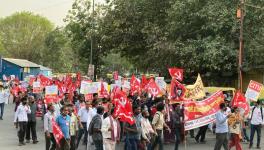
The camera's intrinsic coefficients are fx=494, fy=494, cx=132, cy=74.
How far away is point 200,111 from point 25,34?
67551mm

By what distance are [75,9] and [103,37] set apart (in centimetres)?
615

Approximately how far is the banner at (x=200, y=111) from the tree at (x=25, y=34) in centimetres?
6595

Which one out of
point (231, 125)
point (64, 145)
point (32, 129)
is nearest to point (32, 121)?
point (32, 129)

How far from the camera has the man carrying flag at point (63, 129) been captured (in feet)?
40.6

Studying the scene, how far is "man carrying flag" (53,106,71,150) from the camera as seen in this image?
12375mm

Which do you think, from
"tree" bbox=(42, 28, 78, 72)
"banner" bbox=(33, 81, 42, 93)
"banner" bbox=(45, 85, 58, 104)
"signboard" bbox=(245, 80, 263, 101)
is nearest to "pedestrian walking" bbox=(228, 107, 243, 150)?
"signboard" bbox=(245, 80, 263, 101)

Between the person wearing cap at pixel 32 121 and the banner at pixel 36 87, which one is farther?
the banner at pixel 36 87

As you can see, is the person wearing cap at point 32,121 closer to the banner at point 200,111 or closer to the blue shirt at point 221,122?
the banner at point 200,111

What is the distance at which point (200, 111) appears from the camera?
14211 millimetres

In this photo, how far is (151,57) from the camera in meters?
32.2

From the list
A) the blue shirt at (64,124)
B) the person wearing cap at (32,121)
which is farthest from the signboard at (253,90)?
the person wearing cap at (32,121)

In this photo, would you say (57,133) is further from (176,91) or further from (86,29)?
(86,29)

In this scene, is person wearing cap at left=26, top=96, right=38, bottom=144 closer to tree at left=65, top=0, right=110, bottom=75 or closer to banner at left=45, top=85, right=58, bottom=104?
banner at left=45, top=85, right=58, bottom=104

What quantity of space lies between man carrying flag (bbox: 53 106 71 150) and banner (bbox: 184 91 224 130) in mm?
3447
